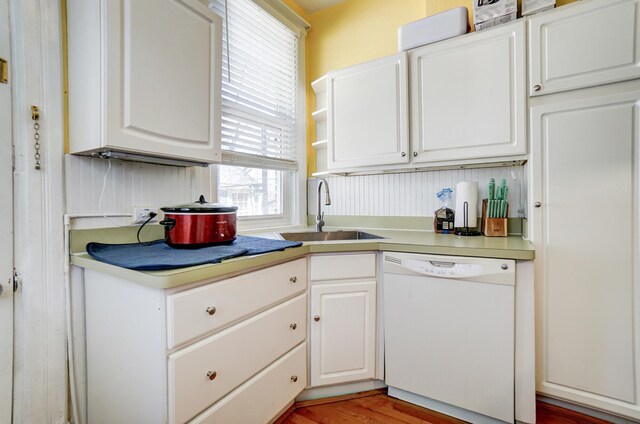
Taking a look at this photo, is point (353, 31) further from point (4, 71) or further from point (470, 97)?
point (4, 71)

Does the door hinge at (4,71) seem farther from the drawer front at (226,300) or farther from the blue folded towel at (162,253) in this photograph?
the drawer front at (226,300)

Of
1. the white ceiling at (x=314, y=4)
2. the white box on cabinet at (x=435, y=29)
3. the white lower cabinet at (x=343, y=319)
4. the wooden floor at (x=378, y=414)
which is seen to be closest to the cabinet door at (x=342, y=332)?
the white lower cabinet at (x=343, y=319)

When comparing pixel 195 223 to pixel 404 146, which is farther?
pixel 404 146

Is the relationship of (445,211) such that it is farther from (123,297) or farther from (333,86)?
(123,297)

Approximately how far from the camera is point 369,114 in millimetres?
1818

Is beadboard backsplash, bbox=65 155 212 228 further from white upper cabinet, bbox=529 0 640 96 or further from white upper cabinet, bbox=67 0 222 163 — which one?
white upper cabinet, bbox=529 0 640 96

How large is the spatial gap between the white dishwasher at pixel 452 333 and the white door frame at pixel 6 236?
147 centimetres

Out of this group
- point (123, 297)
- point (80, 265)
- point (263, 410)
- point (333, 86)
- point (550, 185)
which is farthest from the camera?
point (333, 86)

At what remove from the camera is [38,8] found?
3.41 ft

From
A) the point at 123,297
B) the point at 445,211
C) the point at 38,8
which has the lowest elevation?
the point at 123,297

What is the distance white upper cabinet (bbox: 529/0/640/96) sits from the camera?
1216 millimetres

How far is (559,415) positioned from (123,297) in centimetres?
195

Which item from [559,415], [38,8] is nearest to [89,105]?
[38,8]

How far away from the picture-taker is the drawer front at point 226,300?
0.87 metres
